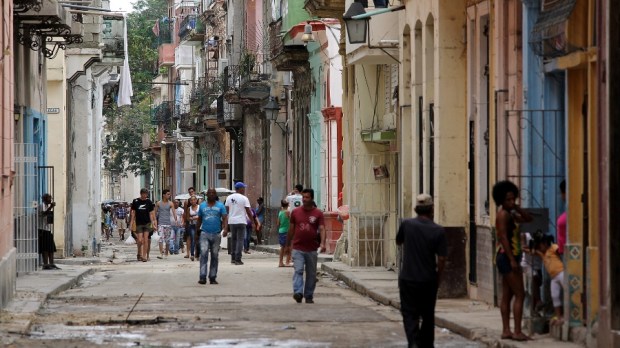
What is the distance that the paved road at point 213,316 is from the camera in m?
17.2

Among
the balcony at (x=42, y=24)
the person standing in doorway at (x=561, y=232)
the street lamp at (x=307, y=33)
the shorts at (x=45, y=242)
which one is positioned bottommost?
the shorts at (x=45, y=242)

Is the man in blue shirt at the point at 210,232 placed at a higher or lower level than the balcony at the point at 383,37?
lower

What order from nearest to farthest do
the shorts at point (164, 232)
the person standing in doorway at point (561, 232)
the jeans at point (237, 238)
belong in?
the person standing in doorway at point (561, 232) < the jeans at point (237, 238) < the shorts at point (164, 232)

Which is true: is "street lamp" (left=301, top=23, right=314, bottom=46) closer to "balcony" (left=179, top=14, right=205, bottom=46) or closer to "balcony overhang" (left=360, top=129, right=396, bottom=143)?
"balcony overhang" (left=360, top=129, right=396, bottom=143)

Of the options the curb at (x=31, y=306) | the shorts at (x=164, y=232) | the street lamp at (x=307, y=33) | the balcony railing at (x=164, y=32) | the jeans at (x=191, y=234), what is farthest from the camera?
the balcony railing at (x=164, y=32)

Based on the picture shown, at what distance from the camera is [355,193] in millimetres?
31984

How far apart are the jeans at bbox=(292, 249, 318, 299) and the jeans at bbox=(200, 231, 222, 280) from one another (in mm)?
3966

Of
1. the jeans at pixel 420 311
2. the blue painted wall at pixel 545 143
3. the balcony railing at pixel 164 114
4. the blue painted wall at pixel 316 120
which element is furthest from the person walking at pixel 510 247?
the balcony railing at pixel 164 114

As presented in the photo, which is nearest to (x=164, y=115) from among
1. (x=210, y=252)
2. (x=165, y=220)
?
(x=165, y=220)

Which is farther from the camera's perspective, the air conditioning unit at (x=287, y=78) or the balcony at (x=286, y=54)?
the air conditioning unit at (x=287, y=78)

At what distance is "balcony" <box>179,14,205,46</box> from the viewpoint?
75312 mm

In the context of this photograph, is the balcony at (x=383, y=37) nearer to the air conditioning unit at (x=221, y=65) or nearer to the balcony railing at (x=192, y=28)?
the air conditioning unit at (x=221, y=65)

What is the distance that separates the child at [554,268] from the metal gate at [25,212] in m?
12.3

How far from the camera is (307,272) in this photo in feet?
76.5
